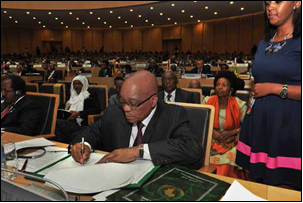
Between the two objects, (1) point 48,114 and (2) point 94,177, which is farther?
(1) point 48,114

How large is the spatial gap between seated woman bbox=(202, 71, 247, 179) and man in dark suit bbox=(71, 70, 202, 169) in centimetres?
103

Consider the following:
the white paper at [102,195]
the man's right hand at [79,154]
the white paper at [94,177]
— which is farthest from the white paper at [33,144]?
the white paper at [102,195]

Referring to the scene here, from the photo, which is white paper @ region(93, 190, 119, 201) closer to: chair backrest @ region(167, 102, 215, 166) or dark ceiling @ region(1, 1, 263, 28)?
chair backrest @ region(167, 102, 215, 166)

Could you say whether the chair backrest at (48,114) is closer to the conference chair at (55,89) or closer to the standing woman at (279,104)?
the conference chair at (55,89)

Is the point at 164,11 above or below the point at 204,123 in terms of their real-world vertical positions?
above

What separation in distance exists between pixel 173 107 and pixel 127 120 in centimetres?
31

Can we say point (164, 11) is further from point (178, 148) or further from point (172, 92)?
point (178, 148)

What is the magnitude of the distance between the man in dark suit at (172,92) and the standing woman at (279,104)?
2.14 metres

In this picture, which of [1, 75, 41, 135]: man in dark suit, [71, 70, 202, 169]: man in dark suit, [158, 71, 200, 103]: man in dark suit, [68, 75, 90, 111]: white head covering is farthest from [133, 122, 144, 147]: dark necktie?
[68, 75, 90, 111]: white head covering

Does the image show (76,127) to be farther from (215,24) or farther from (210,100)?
(215,24)

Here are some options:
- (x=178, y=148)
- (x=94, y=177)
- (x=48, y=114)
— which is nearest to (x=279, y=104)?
(x=178, y=148)

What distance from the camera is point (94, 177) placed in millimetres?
1069

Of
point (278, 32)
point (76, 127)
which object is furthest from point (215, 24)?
point (278, 32)

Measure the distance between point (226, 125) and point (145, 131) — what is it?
1402 mm
